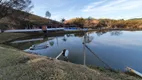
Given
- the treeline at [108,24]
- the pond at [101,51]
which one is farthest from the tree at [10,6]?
the treeline at [108,24]

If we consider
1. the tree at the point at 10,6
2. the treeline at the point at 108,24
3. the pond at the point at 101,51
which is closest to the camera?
the pond at the point at 101,51

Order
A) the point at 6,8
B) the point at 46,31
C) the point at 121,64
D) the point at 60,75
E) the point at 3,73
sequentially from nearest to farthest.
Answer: the point at 60,75
the point at 3,73
the point at 121,64
the point at 6,8
the point at 46,31

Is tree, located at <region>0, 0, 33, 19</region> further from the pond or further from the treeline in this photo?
the treeline

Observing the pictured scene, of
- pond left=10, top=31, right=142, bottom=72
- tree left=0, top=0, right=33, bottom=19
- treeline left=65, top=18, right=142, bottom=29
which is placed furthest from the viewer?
treeline left=65, top=18, right=142, bottom=29

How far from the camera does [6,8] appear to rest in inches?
1367

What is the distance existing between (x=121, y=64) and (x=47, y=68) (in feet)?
34.4

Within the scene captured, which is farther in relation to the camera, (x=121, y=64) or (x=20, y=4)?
(x=20, y=4)

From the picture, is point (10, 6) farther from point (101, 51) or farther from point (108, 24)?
point (108, 24)

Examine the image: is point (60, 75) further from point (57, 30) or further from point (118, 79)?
point (57, 30)

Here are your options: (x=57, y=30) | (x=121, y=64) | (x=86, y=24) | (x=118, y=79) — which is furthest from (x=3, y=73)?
(x=86, y=24)

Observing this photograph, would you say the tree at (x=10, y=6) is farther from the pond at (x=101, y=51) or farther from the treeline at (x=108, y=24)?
the treeline at (x=108, y=24)

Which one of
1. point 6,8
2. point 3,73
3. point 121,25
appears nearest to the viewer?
point 3,73

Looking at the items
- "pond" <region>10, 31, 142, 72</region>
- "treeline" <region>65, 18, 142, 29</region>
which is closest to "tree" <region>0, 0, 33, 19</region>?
"pond" <region>10, 31, 142, 72</region>

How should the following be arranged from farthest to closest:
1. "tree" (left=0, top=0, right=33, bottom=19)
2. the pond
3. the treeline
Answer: the treeline → "tree" (left=0, top=0, right=33, bottom=19) → the pond
